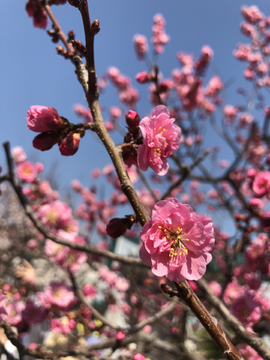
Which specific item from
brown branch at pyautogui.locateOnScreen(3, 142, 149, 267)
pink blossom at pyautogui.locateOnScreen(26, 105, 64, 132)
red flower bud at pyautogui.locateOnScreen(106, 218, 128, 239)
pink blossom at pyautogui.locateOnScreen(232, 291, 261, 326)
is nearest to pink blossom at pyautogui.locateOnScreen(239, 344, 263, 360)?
pink blossom at pyautogui.locateOnScreen(232, 291, 261, 326)

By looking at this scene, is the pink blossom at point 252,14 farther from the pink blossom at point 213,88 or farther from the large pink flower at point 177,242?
the large pink flower at point 177,242

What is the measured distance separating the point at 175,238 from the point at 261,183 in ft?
3.96

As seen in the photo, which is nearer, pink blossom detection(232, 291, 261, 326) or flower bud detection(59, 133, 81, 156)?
flower bud detection(59, 133, 81, 156)

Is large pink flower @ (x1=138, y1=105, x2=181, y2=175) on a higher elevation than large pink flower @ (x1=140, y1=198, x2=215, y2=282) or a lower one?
higher

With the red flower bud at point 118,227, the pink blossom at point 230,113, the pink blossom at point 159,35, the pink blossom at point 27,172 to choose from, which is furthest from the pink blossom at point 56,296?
the pink blossom at point 230,113

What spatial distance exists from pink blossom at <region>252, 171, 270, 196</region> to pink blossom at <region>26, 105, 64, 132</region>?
1.51m

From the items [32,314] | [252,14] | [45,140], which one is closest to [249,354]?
[32,314]

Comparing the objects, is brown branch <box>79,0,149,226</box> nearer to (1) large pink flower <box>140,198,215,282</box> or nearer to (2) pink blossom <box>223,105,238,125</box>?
(1) large pink flower <box>140,198,215,282</box>

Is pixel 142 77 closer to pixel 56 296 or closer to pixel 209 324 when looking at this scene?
pixel 209 324

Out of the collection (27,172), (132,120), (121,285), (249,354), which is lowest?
(121,285)

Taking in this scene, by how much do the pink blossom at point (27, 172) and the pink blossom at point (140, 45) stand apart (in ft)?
16.8

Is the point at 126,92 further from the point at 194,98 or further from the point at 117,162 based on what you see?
the point at 117,162

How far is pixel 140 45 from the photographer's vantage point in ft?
22.6

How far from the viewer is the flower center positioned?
2.82 ft
